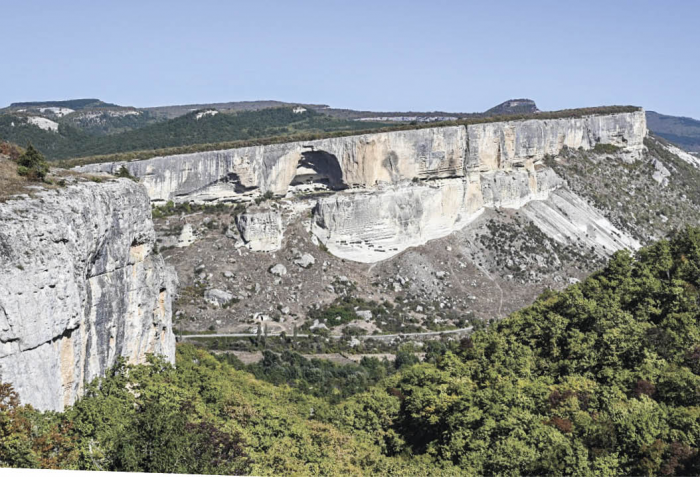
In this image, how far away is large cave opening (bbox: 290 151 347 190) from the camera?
76.3 metres

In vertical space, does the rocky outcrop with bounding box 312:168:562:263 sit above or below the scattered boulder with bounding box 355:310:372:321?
above

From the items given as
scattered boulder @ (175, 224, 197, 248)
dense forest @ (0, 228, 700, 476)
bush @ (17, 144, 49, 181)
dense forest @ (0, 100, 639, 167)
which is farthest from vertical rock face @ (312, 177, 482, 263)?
bush @ (17, 144, 49, 181)

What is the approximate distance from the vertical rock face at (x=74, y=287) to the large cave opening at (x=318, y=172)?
43.5 metres

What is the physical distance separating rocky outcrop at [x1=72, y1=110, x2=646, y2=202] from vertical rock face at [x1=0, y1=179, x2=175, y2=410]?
36.2 m

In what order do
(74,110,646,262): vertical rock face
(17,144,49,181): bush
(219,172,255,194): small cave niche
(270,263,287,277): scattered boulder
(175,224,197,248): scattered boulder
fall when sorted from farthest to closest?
(219,172,255,194): small cave niche, (74,110,646,262): vertical rock face, (175,224,197,248): scattered boulder, (270,263,287,277): scattered boulder, (17,144,49,181): bush

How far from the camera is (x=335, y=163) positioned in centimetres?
7631

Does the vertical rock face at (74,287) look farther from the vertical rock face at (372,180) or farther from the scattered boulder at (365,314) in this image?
the vertical rock face at (372,180)

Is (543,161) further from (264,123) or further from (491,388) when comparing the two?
(491,388)

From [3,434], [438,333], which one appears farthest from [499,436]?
[438,333]

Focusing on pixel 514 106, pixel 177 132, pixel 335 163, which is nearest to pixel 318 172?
pixel 335 163

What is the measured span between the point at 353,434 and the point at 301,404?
5701 millimetres

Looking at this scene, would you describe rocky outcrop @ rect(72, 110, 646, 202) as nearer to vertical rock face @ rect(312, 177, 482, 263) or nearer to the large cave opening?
the large cave opening

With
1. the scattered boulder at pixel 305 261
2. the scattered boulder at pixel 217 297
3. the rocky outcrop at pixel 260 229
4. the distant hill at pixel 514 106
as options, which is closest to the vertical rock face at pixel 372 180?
the rocky outcrop at pixel 260 229

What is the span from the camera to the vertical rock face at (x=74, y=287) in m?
20.9
